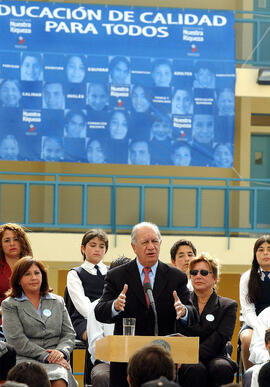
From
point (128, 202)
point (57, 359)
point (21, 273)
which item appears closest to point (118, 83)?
point (128, 202)

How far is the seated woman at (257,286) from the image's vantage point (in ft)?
26.5


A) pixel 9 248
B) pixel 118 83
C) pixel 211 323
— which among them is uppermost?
pixel 118 83

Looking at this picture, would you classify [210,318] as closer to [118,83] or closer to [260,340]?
[260,340]

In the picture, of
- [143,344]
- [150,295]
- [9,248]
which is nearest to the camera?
[143,344]

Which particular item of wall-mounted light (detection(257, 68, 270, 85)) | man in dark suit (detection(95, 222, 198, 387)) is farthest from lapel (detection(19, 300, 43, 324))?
wall-mounted light (detection(257, 68, 270, 85))

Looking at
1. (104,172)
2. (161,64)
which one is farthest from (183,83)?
(104,172)

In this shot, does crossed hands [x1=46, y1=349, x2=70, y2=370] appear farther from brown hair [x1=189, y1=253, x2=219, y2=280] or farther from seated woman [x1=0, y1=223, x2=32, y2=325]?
brown hair [x1=189, y1=253, x2=219, y2=280]

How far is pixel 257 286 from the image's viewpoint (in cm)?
814

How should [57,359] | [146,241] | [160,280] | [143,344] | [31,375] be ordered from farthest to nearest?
[57,359], [160,280], [146,241], [143,344], [31,375]

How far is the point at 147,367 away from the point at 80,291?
151 inches

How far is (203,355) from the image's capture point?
24.1 ft

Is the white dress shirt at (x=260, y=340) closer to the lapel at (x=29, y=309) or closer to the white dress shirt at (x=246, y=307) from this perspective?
the white dress shirt at (x=246, y=307)

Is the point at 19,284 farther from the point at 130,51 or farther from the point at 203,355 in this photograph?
the point at 130,51

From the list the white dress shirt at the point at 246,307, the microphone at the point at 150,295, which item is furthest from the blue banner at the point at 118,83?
the microphone at the point at 150,295
